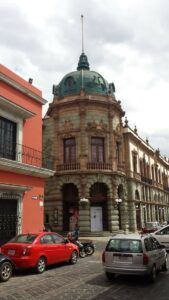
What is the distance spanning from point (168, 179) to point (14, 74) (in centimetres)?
5050

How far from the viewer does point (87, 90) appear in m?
36.3

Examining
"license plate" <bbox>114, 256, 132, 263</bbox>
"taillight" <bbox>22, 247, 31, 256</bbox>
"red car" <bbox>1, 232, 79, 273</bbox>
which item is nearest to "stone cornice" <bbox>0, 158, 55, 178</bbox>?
"red car" <bbox>1, 232, 79, 273</bbox>

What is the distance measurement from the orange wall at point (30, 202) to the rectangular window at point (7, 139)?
1193mm

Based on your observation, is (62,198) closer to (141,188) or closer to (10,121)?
(141,188)

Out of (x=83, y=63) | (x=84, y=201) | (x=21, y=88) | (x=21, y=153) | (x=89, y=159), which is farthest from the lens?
(x=83, y=63)

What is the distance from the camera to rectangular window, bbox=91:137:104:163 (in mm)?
34125

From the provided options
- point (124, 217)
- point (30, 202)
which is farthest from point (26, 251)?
point (124, 217)

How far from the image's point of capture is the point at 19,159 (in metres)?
17.7

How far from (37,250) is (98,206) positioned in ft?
70.4

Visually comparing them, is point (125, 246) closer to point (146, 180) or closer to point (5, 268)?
point (5, 268)

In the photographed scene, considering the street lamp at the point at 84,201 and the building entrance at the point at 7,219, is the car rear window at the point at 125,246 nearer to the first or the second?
the building entrance at the point at 7,219

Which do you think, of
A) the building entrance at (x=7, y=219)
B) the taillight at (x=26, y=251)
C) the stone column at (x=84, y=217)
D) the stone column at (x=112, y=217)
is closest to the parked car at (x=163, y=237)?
the building entrance at (x=7, y=219)

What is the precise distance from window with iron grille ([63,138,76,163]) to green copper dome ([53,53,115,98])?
5.33m

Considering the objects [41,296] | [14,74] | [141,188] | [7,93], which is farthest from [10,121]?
[141,188]
